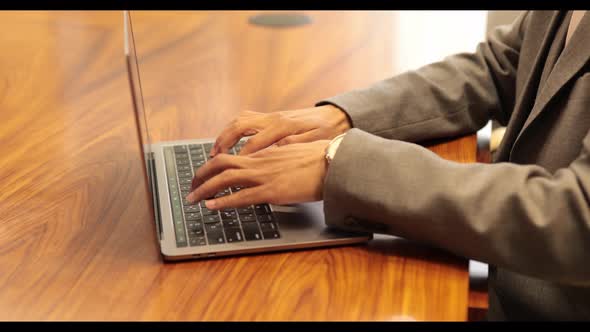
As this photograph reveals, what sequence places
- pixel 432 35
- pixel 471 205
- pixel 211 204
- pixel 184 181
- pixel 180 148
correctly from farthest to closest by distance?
pixel 432 35 → pixel 180 148 → pixel 184 181 → pixel 211 204 → pixel 471 205

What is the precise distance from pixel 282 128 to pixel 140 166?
0.79 ft

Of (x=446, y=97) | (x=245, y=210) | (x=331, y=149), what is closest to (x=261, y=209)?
(x=245, y=210)

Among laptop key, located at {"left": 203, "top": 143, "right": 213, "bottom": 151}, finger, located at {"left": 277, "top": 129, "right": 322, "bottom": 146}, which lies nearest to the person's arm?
finger, located at {"left": 277, "top": 129, "right": 322, "bottom": 146}

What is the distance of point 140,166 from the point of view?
4.02ft

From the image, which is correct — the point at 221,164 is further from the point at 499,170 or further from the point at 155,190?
the point at 499,170

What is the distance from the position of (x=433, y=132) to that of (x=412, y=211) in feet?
1.22

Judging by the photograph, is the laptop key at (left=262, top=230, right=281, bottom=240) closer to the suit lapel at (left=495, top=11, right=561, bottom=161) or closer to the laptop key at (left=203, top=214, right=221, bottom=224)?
the laptop key at (left=203, top=214, right=221, bottom=224)

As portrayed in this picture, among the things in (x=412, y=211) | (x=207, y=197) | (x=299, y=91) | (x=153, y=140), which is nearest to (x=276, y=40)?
(x=299, y=91)

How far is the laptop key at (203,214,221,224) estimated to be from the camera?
39.1 inches

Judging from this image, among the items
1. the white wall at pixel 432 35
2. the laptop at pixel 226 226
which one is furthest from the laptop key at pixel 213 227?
the white wall at pixel 432 35

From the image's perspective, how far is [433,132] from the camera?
4.11ft

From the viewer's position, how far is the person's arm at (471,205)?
2.84 feet

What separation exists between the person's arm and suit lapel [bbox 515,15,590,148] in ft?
0.52

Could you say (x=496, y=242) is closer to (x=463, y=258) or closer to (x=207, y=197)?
(x=463, y=258)
